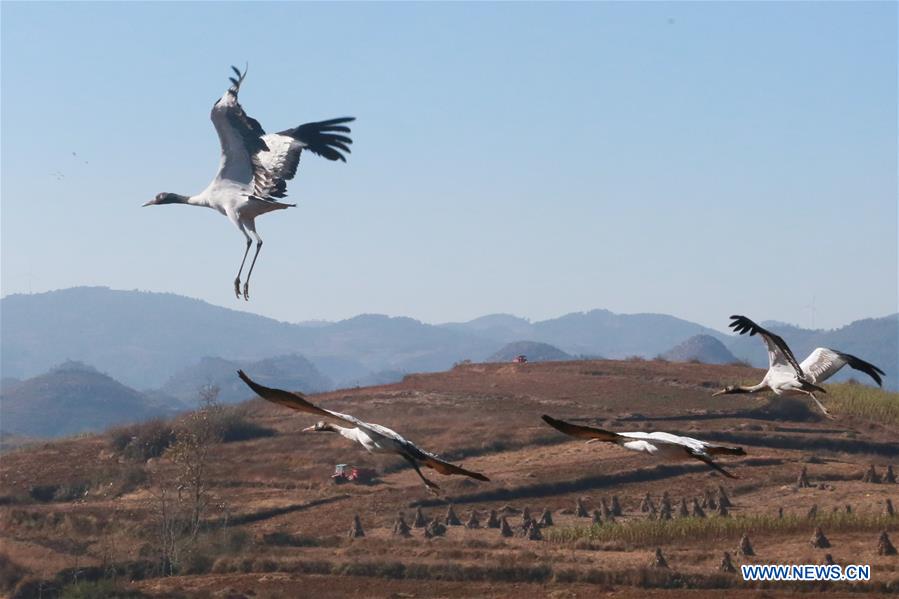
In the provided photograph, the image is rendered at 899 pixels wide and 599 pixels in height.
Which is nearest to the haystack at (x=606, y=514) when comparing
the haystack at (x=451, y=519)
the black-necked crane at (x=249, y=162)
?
the haystack at (x=451, y=519)

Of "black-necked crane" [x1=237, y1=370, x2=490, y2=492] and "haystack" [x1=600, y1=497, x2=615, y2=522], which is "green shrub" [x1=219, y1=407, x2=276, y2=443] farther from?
"black-necked crane" [x1=237, y1=370, x2=490, y2=492]

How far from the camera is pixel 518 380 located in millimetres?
83562

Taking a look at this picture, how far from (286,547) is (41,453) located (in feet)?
98.3

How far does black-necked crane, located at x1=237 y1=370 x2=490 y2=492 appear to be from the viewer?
13094 millimetres

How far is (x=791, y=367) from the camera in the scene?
850 inches

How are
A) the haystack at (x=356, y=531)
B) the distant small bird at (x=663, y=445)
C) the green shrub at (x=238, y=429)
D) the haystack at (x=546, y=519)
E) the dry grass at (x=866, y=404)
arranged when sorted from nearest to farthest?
1. the distant small bird at (x=663, y=445)
2. the haystack at (x=546, y=519)
3. the haystack at (x=356, y=531)
4. the dry grass at (x=866, y=404)
5. the green shrub at (x=238, y=429)

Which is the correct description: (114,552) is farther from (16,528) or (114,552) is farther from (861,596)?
(861,596)

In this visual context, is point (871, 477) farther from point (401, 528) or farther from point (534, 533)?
point (401, 528)

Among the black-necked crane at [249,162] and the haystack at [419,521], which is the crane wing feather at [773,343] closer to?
the black-necked crane at [249,162]

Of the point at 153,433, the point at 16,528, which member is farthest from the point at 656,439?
the point at 153,433

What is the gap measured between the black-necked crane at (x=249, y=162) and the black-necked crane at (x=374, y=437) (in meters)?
8.21

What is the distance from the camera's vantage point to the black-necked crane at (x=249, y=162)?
76.7ft

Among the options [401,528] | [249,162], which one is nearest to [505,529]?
[401,528]

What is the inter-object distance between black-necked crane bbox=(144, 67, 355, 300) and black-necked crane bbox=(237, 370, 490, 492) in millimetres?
8207
